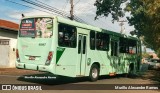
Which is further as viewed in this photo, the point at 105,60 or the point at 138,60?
the point at 138,60

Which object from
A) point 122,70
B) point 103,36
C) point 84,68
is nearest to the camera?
point 84,68

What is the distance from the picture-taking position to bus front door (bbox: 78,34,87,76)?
16422 mm

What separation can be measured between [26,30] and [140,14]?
17103mm

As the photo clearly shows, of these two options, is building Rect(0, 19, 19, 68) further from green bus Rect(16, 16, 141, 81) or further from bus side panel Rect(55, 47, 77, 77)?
bus side panel Rect(55, 47, 77, 77)

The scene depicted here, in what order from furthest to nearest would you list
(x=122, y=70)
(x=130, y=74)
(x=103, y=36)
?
(x=130, y=74), (x=122, y=70), (x=103, y=36)

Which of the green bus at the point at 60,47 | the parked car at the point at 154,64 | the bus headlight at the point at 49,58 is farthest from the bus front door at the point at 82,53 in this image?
the parked car at the point at 154,64

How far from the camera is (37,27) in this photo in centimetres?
1513

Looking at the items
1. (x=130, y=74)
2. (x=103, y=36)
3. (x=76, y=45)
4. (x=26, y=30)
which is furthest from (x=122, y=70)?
(x=26, y=30)

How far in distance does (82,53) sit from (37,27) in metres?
3.11

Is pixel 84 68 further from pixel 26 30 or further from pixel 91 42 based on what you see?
pixel 26 30

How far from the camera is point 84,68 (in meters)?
17.0

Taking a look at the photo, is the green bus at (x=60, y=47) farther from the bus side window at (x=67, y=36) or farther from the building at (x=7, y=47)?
the building at (x=7, y=47)

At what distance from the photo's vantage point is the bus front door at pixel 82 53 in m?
16.4

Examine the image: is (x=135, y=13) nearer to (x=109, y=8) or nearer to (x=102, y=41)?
(x=109, y=8)
